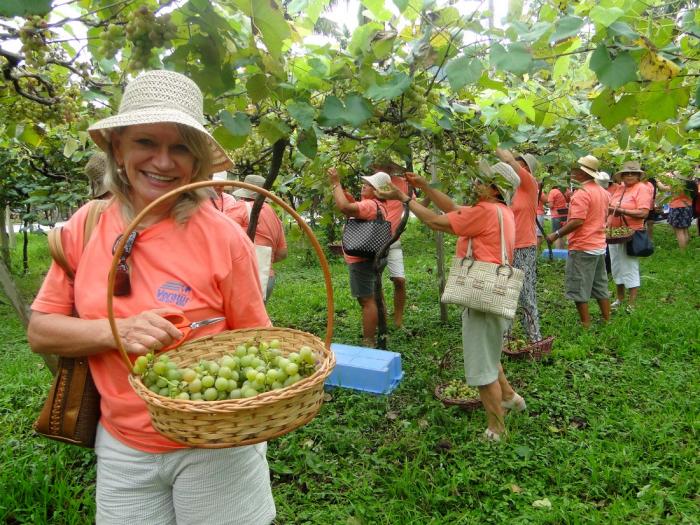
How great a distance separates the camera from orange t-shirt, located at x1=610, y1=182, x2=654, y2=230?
6.19 metres

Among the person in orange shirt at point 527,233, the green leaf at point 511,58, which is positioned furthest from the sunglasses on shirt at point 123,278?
the person in orange shirt at point 527,233

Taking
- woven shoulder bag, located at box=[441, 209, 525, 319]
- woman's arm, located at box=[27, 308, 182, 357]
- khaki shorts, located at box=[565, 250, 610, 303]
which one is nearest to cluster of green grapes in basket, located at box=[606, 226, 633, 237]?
khaki shorts, located at box=[565, 250, 610, 303]

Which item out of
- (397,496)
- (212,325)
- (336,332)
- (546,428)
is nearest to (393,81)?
(212,325)

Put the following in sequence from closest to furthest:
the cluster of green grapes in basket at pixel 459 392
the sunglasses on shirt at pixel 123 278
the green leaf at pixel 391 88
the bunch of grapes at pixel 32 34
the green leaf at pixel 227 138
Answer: the sunglasses on shirt at pixel 123 278 → the green leaf at pixel 391 88 → the green leaf at pixel 227 138 → the bunch of grapes at pixel 32 34 → the cluster of green grapes in basket at pixel 459 392

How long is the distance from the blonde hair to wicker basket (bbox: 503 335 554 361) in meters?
3.73

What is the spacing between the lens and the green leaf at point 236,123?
1.79m

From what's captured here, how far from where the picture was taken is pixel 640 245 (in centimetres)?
592

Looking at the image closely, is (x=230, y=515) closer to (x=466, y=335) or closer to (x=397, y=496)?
(x=397, y=496)

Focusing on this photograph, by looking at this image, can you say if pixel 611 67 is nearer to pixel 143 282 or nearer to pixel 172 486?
pixel 143 282

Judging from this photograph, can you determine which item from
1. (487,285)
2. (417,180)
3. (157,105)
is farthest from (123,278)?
(417,180)

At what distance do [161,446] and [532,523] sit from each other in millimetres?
1964

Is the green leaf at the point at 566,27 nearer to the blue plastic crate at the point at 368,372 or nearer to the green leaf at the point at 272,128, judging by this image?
the green leaf at the point at 272,128

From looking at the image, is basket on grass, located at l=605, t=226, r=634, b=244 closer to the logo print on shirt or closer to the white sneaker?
the white sneaker

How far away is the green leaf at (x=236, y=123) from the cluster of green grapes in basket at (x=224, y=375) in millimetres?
888
